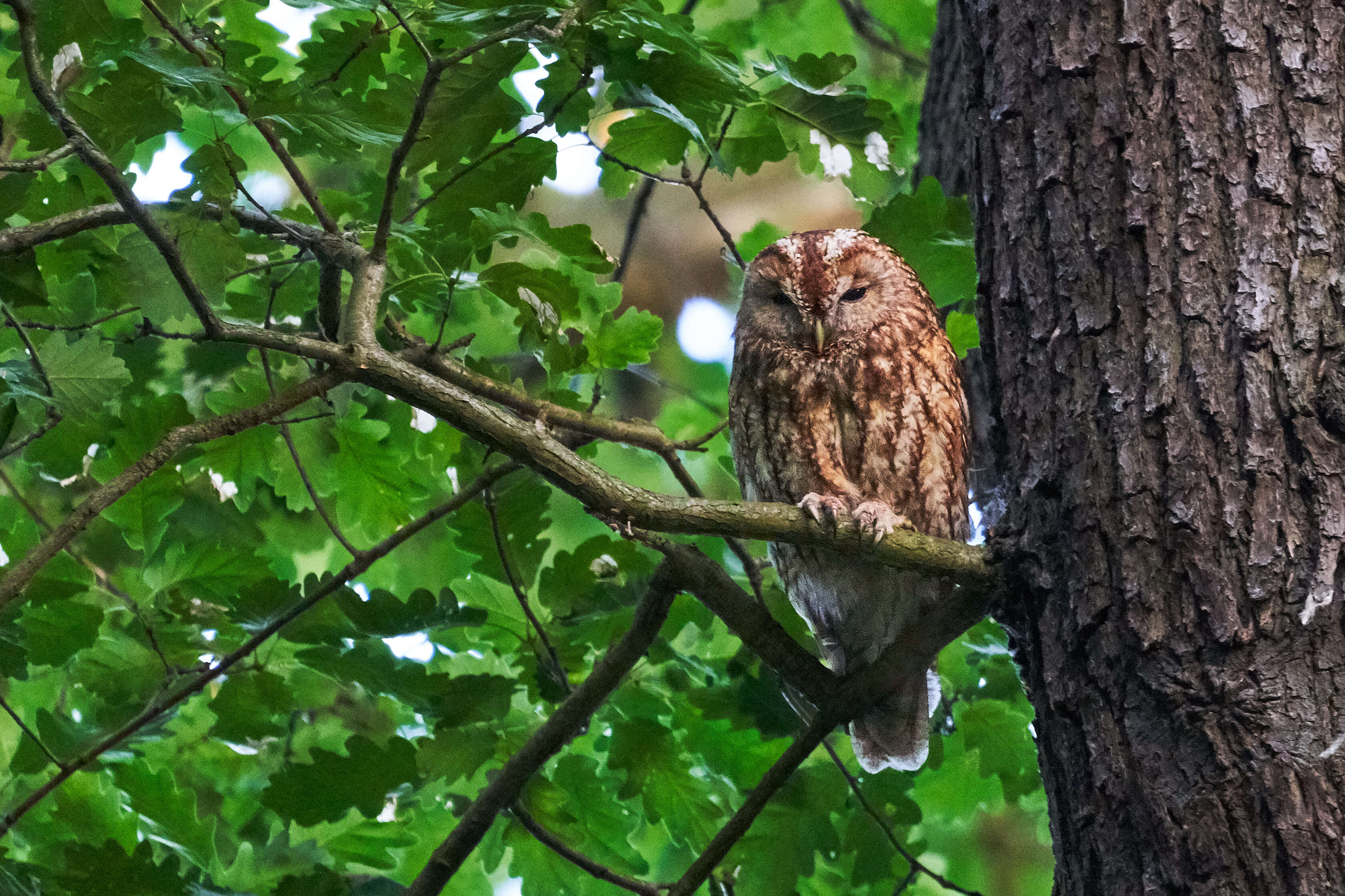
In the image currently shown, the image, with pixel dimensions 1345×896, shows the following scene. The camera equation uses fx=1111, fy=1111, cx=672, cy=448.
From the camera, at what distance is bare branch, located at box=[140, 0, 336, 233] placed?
1.85 m

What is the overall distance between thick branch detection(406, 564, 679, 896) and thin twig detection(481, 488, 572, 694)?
194 mm

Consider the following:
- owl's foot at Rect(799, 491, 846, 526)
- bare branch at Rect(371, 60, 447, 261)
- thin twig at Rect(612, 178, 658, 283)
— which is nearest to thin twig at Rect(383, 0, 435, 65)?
bare branch at Rect(371, 60, 447, 261)

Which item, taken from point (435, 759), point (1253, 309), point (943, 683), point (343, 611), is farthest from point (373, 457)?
point (1253, 309)

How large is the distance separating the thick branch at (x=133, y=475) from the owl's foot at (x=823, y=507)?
0.72 metres

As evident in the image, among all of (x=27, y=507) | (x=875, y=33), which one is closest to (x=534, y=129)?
(x=27, y=507)

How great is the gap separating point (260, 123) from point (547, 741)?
1160mm

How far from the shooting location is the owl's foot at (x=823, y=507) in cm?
167

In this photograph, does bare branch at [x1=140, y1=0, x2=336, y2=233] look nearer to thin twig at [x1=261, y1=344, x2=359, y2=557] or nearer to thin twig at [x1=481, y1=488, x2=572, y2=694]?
thin twig at [x1=261, y1=344, x2=359, y2=557]

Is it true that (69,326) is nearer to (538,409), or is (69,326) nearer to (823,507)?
(538,409)

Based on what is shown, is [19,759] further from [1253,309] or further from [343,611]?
[1253,309]

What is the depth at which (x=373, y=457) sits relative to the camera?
2.47 metres

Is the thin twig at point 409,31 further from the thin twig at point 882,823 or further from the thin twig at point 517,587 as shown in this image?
the thin twig at point 882,823

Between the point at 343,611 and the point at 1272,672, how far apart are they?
5.01ft

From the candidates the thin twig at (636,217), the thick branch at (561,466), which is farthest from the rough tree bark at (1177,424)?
the thin twig at (636,217)
